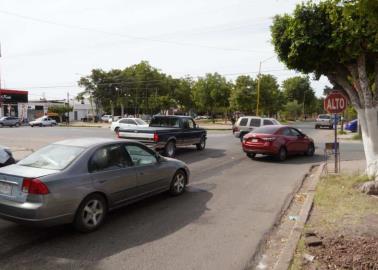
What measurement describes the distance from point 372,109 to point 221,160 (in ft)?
23.0

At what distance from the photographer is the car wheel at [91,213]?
19.3 ft

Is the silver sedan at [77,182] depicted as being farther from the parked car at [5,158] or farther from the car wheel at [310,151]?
the car wheel at [310,151]

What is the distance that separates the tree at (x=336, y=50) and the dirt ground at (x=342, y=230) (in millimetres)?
1412

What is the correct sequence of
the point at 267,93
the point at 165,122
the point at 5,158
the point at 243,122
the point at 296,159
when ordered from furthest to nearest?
the point at 267,93 < the point at 243,122 < the point at 165,122 < the point at 296,159 < the point at 5,158

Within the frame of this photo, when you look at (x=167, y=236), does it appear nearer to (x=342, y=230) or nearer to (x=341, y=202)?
(x=342, y=230)

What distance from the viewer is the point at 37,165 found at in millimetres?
6238

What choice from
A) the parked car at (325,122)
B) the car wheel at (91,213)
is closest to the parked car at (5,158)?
the car wheel at (91,213)

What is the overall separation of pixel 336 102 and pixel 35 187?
8.25m

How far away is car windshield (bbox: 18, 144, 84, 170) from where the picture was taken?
6.12m

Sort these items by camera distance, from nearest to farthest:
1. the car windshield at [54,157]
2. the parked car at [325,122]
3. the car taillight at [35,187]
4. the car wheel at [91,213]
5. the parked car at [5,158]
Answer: the car taillight at [35,187], the car wheel at [91,213], the car windshield at [54,157], the parked car at [5,158], the parked car at [325,122]

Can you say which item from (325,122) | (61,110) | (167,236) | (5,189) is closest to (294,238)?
(167,236)

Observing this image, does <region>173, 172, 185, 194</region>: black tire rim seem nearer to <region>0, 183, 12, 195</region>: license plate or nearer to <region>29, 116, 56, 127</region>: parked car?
<region>0, 183, 12, 195</region>: license plate

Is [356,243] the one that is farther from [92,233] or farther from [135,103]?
[135,103]

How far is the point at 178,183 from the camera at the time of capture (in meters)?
8.63
